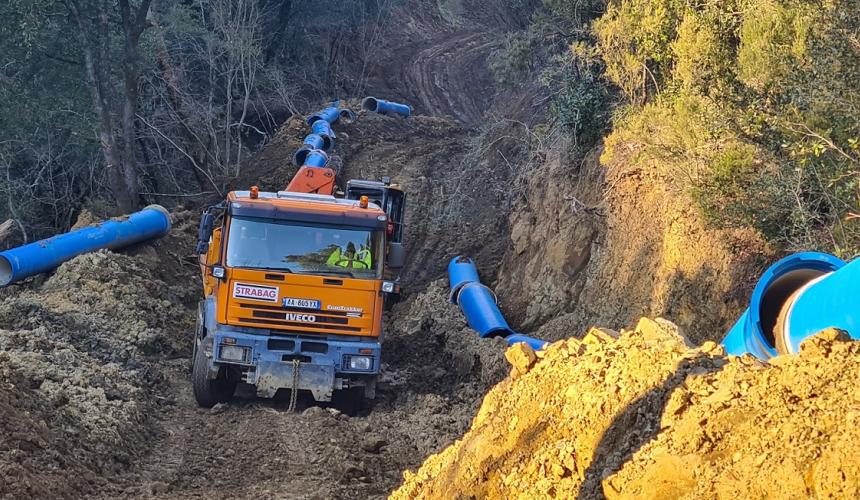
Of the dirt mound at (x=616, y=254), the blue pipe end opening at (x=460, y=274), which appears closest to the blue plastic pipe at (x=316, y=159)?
the blue pipe end opening at (x=460, y=274)

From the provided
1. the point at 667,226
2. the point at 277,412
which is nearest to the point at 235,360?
the point at 277,412

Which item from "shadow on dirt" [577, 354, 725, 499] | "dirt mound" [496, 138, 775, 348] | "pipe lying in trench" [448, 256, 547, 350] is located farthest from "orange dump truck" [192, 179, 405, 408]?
"shadow on dirt" [577, 354, 725, 499]

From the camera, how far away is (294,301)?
12.0 meters

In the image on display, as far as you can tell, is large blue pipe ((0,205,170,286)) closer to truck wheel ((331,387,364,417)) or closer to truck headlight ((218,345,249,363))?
truck headlight ((218,345,249,363))

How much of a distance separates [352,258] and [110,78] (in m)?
15.1

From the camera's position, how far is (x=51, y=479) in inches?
324

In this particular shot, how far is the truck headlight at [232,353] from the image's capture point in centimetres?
1183

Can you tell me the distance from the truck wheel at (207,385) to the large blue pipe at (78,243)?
226 inches

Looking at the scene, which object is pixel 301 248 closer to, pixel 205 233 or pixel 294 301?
pixel 294 301

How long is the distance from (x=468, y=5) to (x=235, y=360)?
34.6 meters

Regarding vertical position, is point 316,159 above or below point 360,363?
above

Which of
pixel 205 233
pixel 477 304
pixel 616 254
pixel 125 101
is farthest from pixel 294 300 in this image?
pixel 125 101

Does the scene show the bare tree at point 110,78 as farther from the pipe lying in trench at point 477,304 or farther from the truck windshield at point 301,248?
the truck windshield at point 301,248

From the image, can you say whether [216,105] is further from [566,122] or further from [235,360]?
[235,360]
